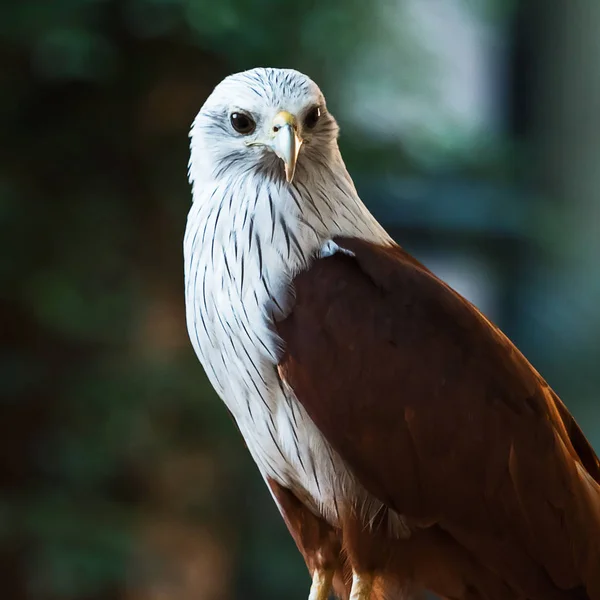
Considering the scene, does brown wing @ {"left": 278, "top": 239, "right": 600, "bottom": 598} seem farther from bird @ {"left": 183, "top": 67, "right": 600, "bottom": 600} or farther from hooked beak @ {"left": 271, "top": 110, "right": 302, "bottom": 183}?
hooked beak @ {"left": 271, "top": 110, "right": 302, "bottom": 183}

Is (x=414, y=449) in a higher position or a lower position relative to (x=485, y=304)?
higher

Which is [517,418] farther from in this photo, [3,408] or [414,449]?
[3,408]

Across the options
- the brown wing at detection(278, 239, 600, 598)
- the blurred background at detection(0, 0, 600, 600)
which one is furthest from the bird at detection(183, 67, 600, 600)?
the blurred background at detection(0, 0, 600, 600)

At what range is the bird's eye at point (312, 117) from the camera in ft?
3.21

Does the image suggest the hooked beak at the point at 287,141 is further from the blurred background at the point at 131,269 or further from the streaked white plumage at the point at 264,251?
the blurred background at the point at 131,269

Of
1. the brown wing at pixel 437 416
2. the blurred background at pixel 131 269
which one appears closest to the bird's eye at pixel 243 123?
the brown wing at pixel 437 416

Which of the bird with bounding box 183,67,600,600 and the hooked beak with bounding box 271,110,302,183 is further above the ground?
the hooked beak with bounding box 271,110,302,183

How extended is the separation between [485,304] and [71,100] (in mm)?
1299

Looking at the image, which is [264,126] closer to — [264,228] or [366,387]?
[264,228]

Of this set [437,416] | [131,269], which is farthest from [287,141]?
[131,269]

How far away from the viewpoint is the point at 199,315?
0.96m

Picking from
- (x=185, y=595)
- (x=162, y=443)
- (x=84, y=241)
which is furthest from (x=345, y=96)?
(x=185, y=595)

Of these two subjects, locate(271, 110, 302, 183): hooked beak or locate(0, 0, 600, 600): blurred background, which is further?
locate(0, 0, 600, 600): blurred background

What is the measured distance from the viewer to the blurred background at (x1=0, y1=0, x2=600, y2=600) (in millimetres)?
1625
